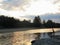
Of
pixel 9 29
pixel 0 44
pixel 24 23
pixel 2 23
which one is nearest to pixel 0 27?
pixel 2 23

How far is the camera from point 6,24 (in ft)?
326

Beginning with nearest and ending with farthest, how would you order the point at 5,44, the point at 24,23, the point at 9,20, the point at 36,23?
the point at 5,44, the point at 9,20, the point at 24,23, the point at 36,23

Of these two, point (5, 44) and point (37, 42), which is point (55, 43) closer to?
point (37, 42)

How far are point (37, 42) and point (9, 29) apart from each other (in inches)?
2982

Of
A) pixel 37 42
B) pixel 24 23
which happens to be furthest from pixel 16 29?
pixel 37 42

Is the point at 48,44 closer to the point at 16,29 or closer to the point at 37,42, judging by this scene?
the point at 37,42

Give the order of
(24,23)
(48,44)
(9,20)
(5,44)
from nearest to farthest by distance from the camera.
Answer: (48,44)
(5,44)
(9,20)
(24,23)

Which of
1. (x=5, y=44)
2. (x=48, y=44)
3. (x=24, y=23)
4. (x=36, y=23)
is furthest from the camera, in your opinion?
(x=36, y=23)

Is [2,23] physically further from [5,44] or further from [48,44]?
[48,44]

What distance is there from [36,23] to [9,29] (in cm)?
2322

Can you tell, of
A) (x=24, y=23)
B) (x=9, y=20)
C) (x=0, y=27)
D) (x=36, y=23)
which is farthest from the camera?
(x=36, y=23)

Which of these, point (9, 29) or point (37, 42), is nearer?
point (37, 42)

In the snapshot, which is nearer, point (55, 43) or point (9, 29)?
point (55, 43)

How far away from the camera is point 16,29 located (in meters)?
116
